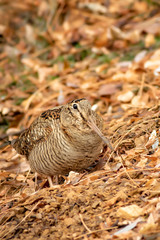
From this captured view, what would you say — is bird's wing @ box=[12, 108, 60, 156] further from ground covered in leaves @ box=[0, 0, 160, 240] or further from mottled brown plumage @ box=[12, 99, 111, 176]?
ground covered in leaves @ box=[0, 0, 160, 240]

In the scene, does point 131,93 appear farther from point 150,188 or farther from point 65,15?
point 65,15

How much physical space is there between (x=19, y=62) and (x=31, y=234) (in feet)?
18.4

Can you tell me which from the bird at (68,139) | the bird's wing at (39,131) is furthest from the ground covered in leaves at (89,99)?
the bird's wing at (39,131)

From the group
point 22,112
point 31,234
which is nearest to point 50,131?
point 31,234

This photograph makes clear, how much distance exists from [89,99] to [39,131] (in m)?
1.98

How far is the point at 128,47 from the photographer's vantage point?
7.39 meters

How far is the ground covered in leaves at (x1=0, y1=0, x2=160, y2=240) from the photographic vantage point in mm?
3170

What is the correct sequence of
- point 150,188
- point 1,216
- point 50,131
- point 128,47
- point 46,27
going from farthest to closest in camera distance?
point 46,27, point 128,47, point 50,131, point 1,216, point 150,188

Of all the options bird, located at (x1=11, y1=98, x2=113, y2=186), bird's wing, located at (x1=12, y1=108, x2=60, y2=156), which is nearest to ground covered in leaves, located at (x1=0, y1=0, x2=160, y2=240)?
bird, located at (x1=11, y1=98, x2=113, y2=186)

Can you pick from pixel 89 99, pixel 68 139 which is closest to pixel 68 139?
pixel 68 139

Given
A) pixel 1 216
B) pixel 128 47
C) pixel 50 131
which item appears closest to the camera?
pixel 1 216

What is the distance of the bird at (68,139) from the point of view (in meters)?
3.77

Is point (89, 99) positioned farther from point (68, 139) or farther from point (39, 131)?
point (68, 139)

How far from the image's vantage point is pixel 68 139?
3.87 metres
